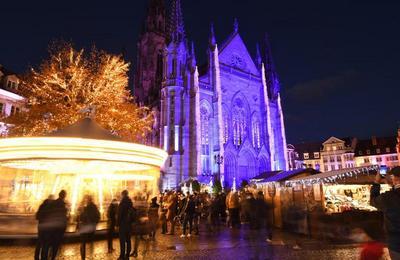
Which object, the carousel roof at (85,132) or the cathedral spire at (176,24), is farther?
the cathedral spire at (176,24)

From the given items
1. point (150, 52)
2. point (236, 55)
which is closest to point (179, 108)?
point (236, 55)

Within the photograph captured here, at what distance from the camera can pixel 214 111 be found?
3828 centimetres

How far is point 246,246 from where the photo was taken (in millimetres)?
9656

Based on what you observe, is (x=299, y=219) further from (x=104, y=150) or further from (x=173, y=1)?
(x=173, y=1)

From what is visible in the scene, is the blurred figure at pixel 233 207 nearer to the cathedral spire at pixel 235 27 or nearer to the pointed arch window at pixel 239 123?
the pointed arch window at pixel 239 123

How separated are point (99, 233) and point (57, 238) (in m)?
4.85

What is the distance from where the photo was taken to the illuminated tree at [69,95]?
19.7 meters

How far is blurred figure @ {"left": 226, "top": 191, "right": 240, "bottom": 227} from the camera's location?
14.9 meters

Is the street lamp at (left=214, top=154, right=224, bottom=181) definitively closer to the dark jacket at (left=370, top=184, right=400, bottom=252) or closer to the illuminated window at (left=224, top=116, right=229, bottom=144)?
the illuminated window at (left=224, top=116, right=229, bottom=144)

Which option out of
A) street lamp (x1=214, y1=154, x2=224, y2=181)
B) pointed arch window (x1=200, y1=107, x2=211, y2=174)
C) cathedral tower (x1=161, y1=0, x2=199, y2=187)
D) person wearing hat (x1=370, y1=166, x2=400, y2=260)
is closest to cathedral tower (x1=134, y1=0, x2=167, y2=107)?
cathedral tower (x1=161, y1=0, x2=199, y2=187)

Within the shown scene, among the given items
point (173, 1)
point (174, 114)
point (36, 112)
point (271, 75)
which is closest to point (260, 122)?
point (271, 75)

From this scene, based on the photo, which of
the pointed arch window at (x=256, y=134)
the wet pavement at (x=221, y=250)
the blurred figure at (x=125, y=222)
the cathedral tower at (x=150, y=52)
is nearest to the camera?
the blurred figure at (x=125, y=222)

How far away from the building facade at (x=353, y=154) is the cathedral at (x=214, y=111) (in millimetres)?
25306

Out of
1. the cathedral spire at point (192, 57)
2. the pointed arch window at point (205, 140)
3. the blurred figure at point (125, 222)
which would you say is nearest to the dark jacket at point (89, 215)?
the blurred figure at point (125, 222)
